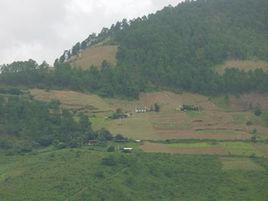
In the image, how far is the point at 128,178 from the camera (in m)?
79.1

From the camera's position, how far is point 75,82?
415ft

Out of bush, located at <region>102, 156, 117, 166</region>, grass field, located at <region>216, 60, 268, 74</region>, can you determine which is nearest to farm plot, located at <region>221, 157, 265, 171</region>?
bush, located at <region>102, 156, 117, 166</region>

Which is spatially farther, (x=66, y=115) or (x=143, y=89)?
(x=143, y=89)

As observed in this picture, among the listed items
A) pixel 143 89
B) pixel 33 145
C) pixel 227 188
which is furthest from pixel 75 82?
pixel 227 188

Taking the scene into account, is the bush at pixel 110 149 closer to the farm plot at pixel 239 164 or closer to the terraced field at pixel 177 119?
the terraced field at pixel 177 119

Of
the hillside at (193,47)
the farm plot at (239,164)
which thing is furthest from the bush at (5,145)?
the hillside at (193,47)

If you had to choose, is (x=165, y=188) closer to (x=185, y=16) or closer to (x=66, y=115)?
(x=66, y=115)

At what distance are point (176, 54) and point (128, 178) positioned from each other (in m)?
62.5

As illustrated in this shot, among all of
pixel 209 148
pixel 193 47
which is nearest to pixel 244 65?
pixel 193 47

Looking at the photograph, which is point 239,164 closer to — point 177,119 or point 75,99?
point 177,119

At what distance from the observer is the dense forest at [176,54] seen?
416ft

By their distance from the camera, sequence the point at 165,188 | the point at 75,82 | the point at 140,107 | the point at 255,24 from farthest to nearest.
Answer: the point at 255,24 < the point at 75,82 < the point at 140,107 < the point at 165,188

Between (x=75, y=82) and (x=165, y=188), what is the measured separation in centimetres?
5262

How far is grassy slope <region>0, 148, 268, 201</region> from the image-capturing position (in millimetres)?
74000
